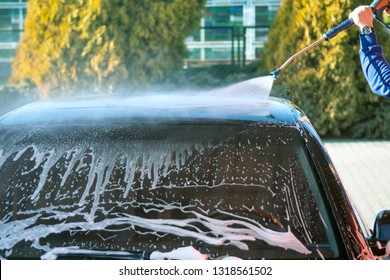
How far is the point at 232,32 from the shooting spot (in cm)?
1333

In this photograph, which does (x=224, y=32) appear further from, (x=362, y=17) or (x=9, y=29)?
(x=362, y=17)

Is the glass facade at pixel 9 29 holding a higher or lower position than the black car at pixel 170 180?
lower

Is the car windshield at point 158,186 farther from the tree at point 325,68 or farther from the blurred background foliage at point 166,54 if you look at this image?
the blurred background foliage at point 166,54

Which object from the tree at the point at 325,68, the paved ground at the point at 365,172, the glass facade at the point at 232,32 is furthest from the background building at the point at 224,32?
the paved ground at the point at 365,172

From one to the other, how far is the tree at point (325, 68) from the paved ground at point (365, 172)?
1.45 feet

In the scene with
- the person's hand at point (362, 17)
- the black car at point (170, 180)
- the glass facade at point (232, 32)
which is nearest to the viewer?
the black car at point (170, 180)

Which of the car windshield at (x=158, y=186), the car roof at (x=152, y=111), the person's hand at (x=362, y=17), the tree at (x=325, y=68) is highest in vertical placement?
the person's hand at (x=362, y=17)

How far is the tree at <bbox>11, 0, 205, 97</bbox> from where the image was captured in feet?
36.3

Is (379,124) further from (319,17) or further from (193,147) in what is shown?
(193,147)

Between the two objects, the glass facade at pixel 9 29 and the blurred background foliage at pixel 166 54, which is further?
the glass facade at pixel 9 29

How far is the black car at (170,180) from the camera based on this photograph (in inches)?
94.7

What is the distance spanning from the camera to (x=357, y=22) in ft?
9.52

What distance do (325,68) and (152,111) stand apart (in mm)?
8504

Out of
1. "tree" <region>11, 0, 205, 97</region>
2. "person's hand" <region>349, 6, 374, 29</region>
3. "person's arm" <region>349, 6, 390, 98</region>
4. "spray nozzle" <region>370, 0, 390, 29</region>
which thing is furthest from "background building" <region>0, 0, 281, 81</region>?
"person's arm" <region>349, 6, 390, 98</region>
